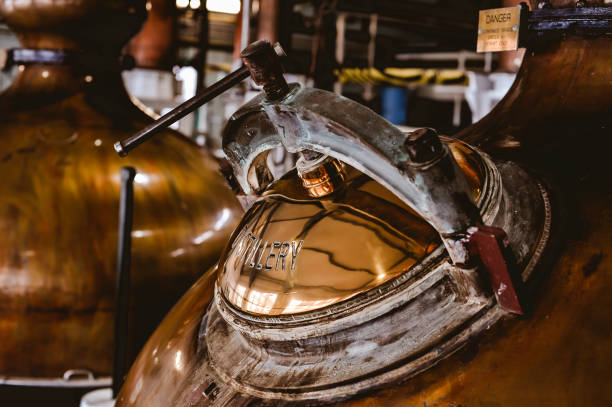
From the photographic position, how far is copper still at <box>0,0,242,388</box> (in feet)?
6.18

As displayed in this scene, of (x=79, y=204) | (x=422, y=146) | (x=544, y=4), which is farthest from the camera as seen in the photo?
(x=79, y=204)

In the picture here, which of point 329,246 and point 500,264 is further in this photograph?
point 329,246

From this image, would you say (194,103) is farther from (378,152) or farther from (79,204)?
(79,204)

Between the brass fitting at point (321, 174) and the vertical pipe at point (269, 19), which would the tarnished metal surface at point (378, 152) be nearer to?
the brass fitting at point (321, 174)

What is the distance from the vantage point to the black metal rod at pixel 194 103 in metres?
0.72

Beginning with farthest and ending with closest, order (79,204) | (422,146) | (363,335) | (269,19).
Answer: (269,19)
(79,204)
(363,335)
(422,146)


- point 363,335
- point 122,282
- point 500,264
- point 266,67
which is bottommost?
point 122,282

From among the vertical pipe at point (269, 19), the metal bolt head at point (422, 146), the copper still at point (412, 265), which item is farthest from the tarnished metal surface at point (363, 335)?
the vertical pipe at point (269, 19)

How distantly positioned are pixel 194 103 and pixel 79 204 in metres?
1.32

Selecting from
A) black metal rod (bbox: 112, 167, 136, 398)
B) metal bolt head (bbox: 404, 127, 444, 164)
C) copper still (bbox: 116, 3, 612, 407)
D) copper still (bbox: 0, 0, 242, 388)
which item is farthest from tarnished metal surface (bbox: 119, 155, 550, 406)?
copper still (bbox: 0, 0, 242, 388)

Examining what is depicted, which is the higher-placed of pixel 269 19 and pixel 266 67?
pixel 266 67

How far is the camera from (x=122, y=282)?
1.69 m

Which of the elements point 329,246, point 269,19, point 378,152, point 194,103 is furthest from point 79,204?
point 269,19

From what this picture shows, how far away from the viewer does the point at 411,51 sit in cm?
863
